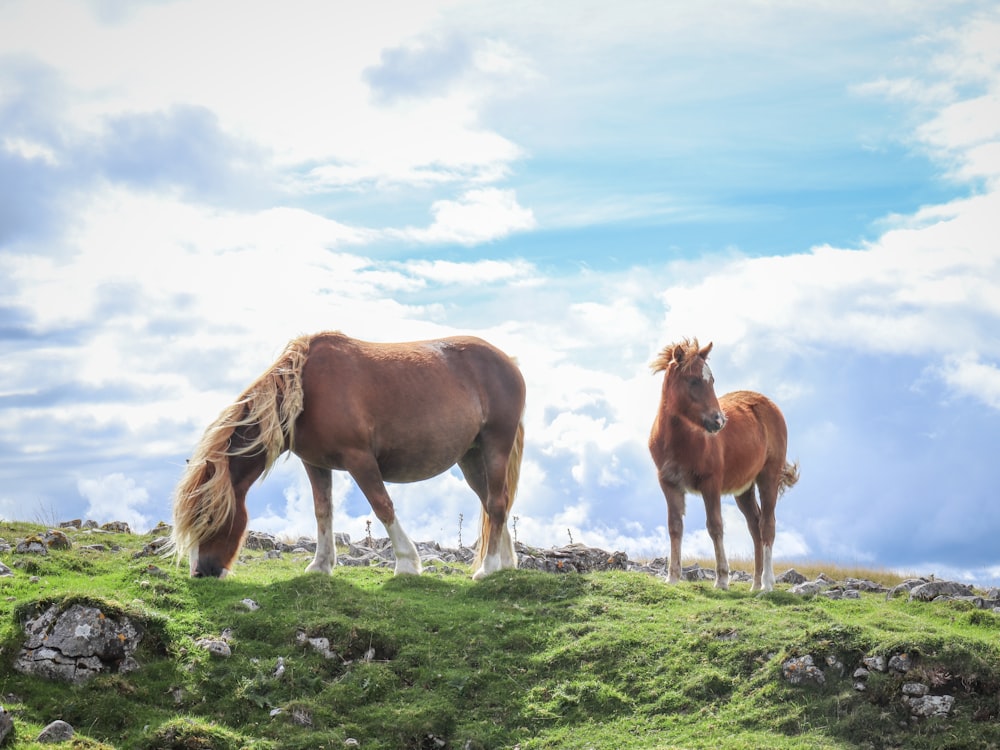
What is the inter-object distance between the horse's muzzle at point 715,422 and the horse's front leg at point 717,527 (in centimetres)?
101

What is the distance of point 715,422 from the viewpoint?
15500 mm

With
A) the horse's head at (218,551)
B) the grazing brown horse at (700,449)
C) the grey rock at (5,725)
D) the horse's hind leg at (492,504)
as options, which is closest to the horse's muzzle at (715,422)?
the grazing brown horse at (700,449)

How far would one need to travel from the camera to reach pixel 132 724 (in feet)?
32.5

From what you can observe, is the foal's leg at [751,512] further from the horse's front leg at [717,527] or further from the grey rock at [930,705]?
the grey rock at [930,705]

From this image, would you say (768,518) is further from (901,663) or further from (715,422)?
(901,663)

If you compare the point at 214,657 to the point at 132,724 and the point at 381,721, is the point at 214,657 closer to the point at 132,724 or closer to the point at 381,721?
the point at 132,724

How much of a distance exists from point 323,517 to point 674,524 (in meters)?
5.47

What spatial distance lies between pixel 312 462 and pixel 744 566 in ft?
39.8

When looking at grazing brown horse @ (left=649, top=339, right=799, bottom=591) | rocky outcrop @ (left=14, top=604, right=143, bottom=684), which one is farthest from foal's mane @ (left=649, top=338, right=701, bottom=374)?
rocky outcrop @ (left=14, top=604, right=143, bottom=684)

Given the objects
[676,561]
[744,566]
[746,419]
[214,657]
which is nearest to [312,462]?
[214,657]

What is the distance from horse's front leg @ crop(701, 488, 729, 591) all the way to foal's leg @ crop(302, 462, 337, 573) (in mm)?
5904

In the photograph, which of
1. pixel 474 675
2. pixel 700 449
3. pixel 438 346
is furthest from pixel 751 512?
pixel 474 675

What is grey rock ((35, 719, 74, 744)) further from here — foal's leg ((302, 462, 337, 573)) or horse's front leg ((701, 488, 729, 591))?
horse's front leg ((701, 488, 729, 591))

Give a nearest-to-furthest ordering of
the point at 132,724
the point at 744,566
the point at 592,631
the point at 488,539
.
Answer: the point at 132,724 < the point at 592,631 < the point at 488,539 < the point at 744,566
